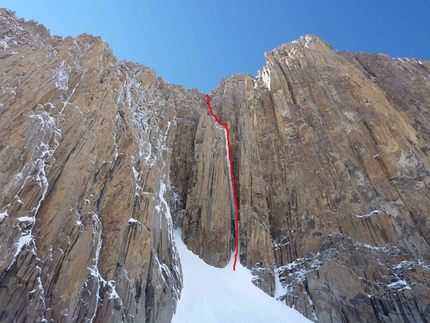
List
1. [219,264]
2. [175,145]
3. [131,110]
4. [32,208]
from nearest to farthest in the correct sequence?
[32,208]
[219,264]
[131,110]
[175,145]

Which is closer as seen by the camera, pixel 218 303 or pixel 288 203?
pixel 218 303

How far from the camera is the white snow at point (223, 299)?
81.3 ft

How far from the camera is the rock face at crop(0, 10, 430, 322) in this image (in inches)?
787

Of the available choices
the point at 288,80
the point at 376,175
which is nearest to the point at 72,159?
the point at 376,175

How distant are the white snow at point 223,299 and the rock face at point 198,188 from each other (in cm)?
114

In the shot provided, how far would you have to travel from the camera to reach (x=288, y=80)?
1884 inches

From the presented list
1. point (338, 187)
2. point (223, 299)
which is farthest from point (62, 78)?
point (338, 187)

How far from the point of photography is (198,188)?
37.1m

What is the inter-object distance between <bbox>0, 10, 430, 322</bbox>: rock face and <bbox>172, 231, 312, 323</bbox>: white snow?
44.8 inches

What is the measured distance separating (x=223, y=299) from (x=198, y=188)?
1378 cm

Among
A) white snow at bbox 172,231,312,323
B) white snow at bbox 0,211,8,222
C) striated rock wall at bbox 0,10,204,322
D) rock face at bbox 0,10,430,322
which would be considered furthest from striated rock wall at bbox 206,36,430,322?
white snow at bbox 0,211,8,222

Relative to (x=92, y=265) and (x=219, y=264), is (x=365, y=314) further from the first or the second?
(x=92, y=265)

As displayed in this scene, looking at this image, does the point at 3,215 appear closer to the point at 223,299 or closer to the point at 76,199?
the point at 76,199

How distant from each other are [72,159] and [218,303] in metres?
17.2
